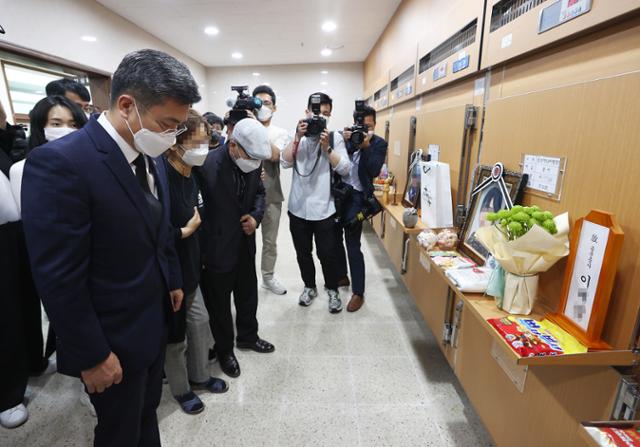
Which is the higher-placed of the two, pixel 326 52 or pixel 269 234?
pixel 326 52

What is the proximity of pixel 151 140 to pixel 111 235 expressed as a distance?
279mm

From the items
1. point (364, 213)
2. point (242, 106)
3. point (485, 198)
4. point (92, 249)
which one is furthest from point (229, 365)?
point (485, 198)

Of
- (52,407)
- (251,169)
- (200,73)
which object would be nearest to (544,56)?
(251,169)

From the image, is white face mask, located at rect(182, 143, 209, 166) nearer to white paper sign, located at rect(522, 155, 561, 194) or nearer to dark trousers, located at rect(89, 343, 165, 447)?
dark trousers, located at rect(89, 343, 165, 447)

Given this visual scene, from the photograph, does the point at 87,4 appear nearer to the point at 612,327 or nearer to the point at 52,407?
the point at 52,407

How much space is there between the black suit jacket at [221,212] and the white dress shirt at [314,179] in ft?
2.17

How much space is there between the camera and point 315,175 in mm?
2268

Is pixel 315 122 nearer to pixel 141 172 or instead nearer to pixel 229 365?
pixel 141 172

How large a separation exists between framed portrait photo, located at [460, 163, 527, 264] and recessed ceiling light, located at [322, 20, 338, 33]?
363cm

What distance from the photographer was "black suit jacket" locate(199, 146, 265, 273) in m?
1.62

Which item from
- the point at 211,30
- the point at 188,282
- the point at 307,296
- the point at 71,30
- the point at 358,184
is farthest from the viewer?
the point at 211,30

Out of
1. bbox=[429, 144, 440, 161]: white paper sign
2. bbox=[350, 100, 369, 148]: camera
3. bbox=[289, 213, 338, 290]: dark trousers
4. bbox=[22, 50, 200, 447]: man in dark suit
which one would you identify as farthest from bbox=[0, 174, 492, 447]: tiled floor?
bbox=[350, 100, 369, 148]: camera

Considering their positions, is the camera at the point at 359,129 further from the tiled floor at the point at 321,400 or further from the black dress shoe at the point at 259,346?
the black dress shoe at the point at 259,346

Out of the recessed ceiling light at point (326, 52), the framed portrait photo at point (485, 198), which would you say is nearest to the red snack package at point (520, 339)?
the framed portrait photo at point (485, 198)
